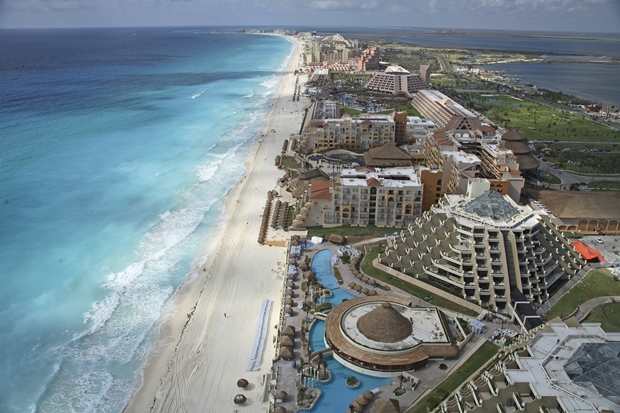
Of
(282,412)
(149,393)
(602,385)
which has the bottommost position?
(149,393)

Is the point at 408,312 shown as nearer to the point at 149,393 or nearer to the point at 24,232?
the point at 149,393

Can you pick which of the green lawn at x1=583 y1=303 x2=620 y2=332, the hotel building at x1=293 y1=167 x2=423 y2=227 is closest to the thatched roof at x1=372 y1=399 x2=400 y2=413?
the green lawn at x1=583 y1=303 x2=620 y2=332

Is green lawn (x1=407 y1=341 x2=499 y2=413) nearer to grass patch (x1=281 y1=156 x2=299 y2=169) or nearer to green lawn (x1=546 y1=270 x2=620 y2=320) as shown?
green lawn (x1=546 y1=270 x2=620 y2=320)

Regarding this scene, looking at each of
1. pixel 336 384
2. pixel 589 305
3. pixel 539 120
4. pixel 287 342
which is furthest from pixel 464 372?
pixel 539 120

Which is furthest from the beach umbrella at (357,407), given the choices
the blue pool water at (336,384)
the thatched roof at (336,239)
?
the thatched roof at (336,239)

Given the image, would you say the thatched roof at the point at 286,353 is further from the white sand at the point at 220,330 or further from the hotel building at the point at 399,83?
the hotel building at the point at 399,83

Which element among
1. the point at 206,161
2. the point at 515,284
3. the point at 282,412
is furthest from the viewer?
the point at 206,161

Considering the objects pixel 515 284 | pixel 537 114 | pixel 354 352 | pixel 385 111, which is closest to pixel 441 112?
pixel 385 111
